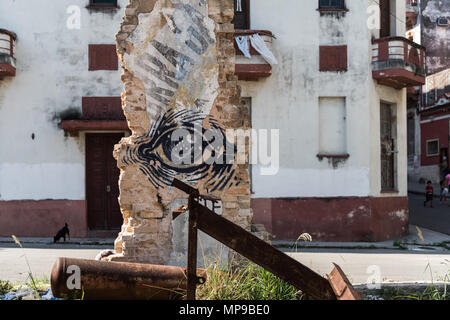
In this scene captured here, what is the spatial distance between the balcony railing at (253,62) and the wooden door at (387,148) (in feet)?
12.7

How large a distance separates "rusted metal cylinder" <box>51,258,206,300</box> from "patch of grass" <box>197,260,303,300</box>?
159mm

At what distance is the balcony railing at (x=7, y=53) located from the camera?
508 inches

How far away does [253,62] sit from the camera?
13234 mm

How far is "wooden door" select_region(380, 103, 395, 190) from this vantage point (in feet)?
48.6

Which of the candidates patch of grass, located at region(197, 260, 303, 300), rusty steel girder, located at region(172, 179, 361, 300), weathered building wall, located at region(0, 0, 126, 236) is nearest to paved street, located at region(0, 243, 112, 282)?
weathered building wall, located at region(0, 0, 126, 236)

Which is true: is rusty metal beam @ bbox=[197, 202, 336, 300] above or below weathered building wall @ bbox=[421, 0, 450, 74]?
below

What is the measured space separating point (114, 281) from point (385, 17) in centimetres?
1280

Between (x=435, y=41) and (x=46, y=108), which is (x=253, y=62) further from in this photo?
(x=435, y=41)

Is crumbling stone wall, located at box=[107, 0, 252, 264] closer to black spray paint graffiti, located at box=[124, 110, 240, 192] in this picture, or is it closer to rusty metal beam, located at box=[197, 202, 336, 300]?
black spray paint graffiti, located at box=[124, 110, 240, 192]

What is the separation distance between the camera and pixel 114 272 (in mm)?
4801

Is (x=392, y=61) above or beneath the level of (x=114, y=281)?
above

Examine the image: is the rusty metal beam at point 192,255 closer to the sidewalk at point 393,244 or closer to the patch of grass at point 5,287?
the patch of grass at point 5,287

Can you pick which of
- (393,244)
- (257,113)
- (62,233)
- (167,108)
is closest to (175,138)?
(167,108)

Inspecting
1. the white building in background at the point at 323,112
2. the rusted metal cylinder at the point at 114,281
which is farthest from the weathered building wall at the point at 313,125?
the rusted metal cylinder at the point at 114,281
